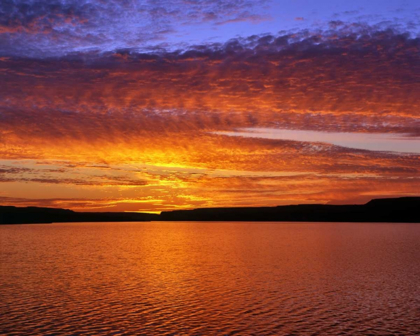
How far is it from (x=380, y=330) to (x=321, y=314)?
19.1 feet


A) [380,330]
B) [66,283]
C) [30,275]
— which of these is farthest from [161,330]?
[30,275]

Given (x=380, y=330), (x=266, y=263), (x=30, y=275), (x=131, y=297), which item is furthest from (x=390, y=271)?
(x=30, y=275)

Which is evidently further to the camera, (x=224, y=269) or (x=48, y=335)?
(x=224, y=269)

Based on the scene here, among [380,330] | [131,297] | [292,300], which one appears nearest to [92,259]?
[131,297]

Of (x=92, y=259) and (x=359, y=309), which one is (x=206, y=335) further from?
(x=92, y=259)

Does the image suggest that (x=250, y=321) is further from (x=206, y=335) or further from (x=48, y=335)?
(x=48, y=335)

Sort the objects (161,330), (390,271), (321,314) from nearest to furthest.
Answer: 1. (161,330)
2. (321,314)
3. (390,271)

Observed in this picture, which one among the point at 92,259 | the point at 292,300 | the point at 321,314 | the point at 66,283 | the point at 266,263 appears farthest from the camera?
the point at 92,259

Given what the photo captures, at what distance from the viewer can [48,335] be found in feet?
103

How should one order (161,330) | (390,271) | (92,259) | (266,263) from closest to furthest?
(161,330), (390,271), (266,263), (92,259)

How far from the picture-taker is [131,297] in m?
45.6

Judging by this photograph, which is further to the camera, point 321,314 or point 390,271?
point 390,271

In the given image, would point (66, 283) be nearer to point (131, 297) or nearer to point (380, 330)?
point (131, 297)

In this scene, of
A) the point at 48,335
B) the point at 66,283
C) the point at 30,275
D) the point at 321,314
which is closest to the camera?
the point at 48,335
